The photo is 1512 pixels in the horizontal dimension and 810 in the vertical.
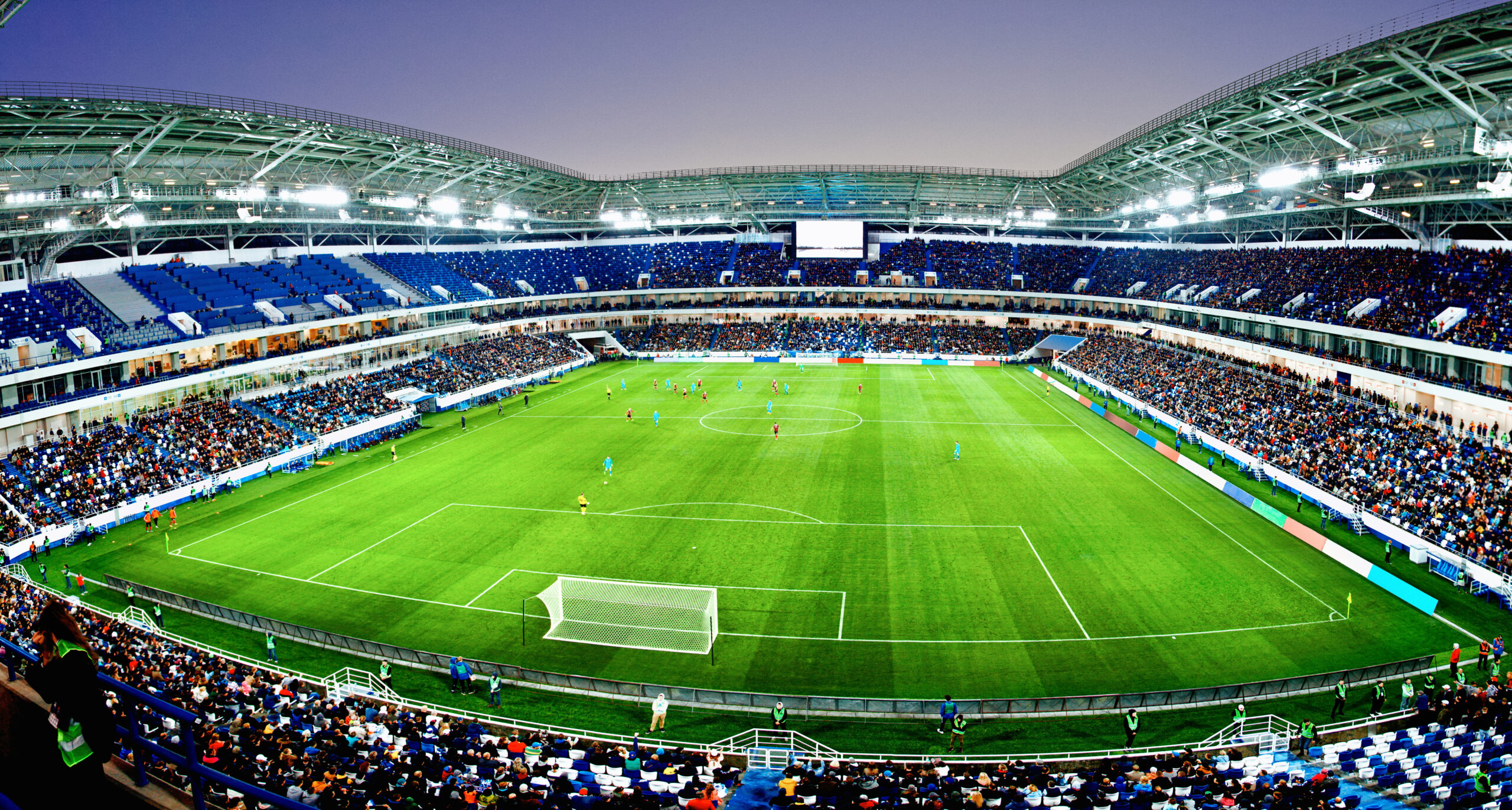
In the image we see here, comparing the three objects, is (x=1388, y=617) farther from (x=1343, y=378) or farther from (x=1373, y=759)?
(x=1343, y=378)

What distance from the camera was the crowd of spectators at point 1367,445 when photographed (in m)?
28.4

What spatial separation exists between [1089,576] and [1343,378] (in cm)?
2929

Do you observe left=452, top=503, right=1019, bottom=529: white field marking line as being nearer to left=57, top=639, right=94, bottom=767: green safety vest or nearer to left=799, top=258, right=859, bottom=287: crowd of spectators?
left=57, top=639, right=94, bottom=767: green safety vest

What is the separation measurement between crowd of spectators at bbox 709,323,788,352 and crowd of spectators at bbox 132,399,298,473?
4889cm

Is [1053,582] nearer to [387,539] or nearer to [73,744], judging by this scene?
[387,539]

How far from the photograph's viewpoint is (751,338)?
89.1 m

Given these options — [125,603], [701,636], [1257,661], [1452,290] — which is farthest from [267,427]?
[1452,290]

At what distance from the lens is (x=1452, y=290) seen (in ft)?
137

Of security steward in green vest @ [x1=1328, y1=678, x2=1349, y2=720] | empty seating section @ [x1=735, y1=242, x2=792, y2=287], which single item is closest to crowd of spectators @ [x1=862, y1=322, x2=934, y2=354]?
empty seating section @ [x1=735, y1=242, x2=792, y2=287]

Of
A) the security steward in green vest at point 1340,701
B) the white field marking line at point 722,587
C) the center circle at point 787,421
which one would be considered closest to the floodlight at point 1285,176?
the center circle at point 787,421

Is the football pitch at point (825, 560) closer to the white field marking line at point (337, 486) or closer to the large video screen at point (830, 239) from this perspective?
the white field marking line at point (337, 486)

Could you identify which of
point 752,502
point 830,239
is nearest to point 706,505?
point 752,502

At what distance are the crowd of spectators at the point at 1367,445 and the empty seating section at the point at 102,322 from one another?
193ft

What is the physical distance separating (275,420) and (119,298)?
12.8m
